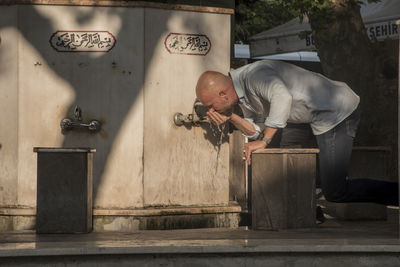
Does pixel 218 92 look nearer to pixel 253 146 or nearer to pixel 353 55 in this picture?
pixel 253 146

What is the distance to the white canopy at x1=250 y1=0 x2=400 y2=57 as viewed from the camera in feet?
34.9

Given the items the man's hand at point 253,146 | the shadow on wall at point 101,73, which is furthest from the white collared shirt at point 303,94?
the shadow on wall at point 101,73

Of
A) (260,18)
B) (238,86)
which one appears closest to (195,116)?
(238,86)

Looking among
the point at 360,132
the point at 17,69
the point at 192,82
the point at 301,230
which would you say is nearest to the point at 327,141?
the point at 301,230

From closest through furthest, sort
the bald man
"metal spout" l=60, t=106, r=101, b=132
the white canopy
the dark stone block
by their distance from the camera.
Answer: the bald man → the dark stone block → "metal spout" l=60, t=106, r=101, b=132 → the white canopy

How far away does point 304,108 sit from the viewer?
6695 mm

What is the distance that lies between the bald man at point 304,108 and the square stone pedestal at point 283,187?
0.50 ft

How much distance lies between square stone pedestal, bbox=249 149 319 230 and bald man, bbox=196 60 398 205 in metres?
0.15

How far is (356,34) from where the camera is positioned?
37.0ft

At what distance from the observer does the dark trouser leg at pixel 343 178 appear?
256 inches

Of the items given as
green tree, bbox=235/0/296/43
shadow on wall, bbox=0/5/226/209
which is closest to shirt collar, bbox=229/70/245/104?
shadow on wall, bbox=0/5/226/209

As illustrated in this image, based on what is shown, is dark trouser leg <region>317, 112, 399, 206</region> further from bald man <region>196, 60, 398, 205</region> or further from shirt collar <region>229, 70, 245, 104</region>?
shirt collar <region>229, 70, 245, 104</region>

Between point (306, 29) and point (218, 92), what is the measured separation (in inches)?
223

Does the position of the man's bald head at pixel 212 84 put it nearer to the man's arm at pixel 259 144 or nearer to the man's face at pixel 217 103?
the man's face at pixel 217 103
